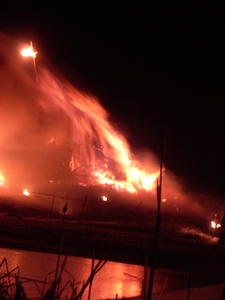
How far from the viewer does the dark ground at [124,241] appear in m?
12.6

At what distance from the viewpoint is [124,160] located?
3400 centimetres

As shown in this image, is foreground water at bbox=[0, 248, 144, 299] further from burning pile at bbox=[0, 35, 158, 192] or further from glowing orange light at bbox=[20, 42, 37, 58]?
glowing orange light at bbox=[20, 42, 37, 58]

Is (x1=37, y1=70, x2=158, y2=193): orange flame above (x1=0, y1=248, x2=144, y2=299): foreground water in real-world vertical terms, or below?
above

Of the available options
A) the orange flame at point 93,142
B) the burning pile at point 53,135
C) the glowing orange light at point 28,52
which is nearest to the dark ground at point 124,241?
the burning pile at point 53,135

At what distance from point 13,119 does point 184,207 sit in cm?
1334

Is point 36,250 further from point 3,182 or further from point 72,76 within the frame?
point 72,76

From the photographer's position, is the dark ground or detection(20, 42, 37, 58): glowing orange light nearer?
the dark ground

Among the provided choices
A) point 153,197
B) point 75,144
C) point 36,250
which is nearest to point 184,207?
point 153,197

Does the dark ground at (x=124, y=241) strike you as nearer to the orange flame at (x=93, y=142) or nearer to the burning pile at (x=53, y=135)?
the burning pile at (x=53, y=135)

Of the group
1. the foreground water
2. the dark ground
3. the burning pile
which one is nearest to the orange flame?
the burning pile

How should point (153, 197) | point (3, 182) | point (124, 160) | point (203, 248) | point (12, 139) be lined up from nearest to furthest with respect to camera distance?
point (203, 248), point (3, 182), point (153, 197), point (12, 139), point (124, 160)

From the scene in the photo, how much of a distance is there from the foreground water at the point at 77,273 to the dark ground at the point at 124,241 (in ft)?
2.19

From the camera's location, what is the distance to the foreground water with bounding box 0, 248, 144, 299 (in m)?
8.49

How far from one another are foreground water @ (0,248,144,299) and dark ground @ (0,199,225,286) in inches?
26.2
